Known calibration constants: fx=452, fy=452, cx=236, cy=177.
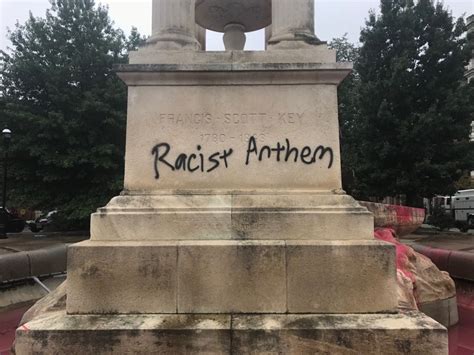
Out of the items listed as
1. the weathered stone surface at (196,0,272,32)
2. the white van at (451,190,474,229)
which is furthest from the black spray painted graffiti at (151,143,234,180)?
the white van at (451,190,474,229)

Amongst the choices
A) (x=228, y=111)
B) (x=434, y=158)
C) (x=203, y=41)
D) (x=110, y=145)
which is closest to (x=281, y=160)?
(x=228, y=111)

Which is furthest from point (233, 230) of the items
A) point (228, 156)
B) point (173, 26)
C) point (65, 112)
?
point (65, 112)

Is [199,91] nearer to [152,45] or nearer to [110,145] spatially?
[152,45]

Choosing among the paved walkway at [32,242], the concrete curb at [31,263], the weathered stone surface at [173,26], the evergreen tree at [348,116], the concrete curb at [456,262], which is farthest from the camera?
the evergreen tree at [348,116]

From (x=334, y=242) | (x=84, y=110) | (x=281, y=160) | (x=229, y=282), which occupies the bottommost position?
(x=229, y=282)

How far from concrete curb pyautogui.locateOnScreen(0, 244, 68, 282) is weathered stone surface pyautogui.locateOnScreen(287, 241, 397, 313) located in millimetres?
5829

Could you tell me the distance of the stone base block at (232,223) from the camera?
4219 millimetres

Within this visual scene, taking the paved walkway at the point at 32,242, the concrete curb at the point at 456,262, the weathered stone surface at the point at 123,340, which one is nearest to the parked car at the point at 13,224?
the paved walkway at the point at 32,242

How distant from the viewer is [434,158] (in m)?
24.0

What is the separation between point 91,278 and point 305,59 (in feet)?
9.87

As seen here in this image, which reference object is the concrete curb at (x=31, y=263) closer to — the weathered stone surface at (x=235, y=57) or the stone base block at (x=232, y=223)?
the stone base block at (x=232, y=223)

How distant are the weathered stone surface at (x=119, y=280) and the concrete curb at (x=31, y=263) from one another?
14.8 ft

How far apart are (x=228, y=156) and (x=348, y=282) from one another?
1663mm

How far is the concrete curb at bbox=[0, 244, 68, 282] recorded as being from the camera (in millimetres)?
7785
